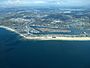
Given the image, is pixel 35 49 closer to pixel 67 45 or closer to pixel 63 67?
pixel 67 45

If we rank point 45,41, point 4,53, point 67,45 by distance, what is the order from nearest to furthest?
point 4,53 < point 67,45 < point 45,41

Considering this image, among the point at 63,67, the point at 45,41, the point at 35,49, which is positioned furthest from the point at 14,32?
the point at 63,67

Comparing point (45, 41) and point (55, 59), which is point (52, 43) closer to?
point (45, 41)

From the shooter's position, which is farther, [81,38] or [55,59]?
[81,38]

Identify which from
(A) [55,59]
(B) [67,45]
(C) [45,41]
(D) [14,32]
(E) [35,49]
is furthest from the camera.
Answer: (D) [14,32]

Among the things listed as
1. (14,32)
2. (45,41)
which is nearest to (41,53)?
(45,41)

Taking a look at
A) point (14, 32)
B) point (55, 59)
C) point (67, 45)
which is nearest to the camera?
point (55, 59)
